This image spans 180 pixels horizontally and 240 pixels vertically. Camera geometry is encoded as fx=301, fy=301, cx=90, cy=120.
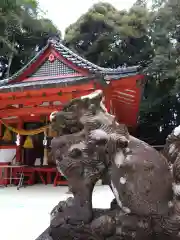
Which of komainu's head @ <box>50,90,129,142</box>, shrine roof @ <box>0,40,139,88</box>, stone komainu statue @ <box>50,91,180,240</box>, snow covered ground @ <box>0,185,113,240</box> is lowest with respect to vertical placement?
snow covered ground @ <box>0,185,113,240</box>

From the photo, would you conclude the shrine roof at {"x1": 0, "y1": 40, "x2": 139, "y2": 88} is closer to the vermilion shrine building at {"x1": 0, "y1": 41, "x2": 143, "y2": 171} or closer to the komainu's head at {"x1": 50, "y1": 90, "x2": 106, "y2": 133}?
the vermilion shrine building at {"x1": 0, "y1": 41, "x2": 143, "y2": 171}

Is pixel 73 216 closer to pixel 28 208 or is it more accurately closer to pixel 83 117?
pixel 83 117

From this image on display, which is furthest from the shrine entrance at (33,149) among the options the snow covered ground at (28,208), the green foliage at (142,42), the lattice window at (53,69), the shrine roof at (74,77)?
the green foliage at (142,42)

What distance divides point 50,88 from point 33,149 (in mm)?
2795

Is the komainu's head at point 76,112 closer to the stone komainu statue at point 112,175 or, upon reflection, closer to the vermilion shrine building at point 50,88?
the stone komainu statue at point 112,175

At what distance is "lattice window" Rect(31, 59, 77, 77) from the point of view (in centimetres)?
758

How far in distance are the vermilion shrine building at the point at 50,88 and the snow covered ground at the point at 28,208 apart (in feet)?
6.08

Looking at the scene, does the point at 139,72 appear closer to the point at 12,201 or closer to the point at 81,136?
the point at 12,201

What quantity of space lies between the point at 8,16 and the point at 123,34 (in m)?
5.99

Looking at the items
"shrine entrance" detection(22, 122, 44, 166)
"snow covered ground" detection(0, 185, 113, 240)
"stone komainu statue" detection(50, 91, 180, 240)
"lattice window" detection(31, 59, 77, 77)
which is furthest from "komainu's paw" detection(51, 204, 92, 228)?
"shrine entrance" detection(22, 122, 44, 166)

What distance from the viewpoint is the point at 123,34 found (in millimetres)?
14586

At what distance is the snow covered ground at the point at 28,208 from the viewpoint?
3235 mm

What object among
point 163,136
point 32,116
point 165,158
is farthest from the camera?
point 163,136

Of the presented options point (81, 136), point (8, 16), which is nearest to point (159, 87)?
point (8, 16)
